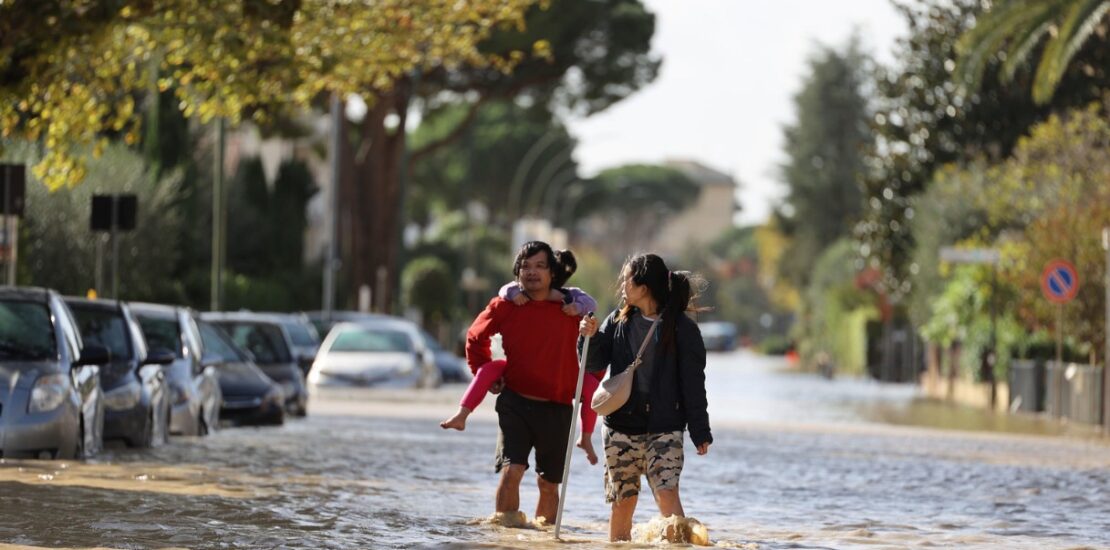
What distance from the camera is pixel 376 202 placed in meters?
58.7

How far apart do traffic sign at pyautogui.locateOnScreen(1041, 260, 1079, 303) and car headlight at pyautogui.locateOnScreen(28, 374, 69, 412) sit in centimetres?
2040

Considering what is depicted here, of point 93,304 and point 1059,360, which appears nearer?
point 93,304

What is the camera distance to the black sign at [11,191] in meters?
23.3

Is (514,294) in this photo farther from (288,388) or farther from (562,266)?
(288,388)

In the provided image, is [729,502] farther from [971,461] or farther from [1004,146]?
[1004,146]

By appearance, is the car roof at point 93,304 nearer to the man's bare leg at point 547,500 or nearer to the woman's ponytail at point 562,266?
the man's bare leg at point 547,500

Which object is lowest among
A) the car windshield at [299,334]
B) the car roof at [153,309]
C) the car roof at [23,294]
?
the car windshield at [299,334]

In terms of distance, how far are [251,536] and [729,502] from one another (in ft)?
17.3

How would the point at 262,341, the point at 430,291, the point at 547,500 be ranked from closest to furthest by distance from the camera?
the point at 547,500 < the point at 262,341 < the point at 430,291

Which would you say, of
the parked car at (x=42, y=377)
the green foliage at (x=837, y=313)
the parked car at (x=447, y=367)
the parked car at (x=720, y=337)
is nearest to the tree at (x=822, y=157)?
the green foliage at (x=837, y=313)

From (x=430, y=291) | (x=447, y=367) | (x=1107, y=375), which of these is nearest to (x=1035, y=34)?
(x=1107, y=375)

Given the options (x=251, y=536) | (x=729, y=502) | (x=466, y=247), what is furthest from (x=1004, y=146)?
(x=251, y=536)

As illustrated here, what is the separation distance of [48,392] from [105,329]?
11.1ft

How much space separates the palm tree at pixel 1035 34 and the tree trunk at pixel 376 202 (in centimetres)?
1637
